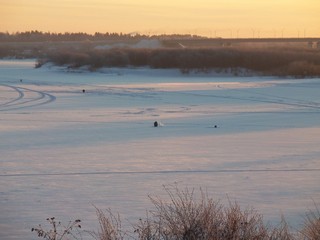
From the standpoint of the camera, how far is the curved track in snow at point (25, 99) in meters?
31.2

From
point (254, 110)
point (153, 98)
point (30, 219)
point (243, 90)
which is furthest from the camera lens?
point (243, 90)

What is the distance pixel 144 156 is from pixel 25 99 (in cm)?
1927

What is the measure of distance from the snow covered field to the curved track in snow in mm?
87

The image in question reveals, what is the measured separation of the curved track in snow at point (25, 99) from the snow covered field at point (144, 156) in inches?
3.4

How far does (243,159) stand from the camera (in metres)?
16.4

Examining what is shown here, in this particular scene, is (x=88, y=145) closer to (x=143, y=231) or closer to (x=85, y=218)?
(x=85, y=218)

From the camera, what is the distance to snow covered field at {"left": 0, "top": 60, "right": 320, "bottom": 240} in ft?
38.3

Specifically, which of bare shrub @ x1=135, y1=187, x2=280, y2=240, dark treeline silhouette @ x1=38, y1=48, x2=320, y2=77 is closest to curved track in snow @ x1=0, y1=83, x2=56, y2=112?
bare shrub @ x1=135, y1=187, x2=280, y2=240

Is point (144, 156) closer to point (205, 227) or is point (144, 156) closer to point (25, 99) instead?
point (205, 227)

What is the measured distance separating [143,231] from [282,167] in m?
7.90

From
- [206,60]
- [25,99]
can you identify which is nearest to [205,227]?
[25,99]

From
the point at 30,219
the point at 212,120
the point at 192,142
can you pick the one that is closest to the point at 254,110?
the point at 212,120

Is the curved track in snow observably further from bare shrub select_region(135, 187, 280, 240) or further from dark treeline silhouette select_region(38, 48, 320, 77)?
dark treeline silhouette select_region(38, 48, 320, 77)

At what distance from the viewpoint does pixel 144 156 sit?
16797mm
